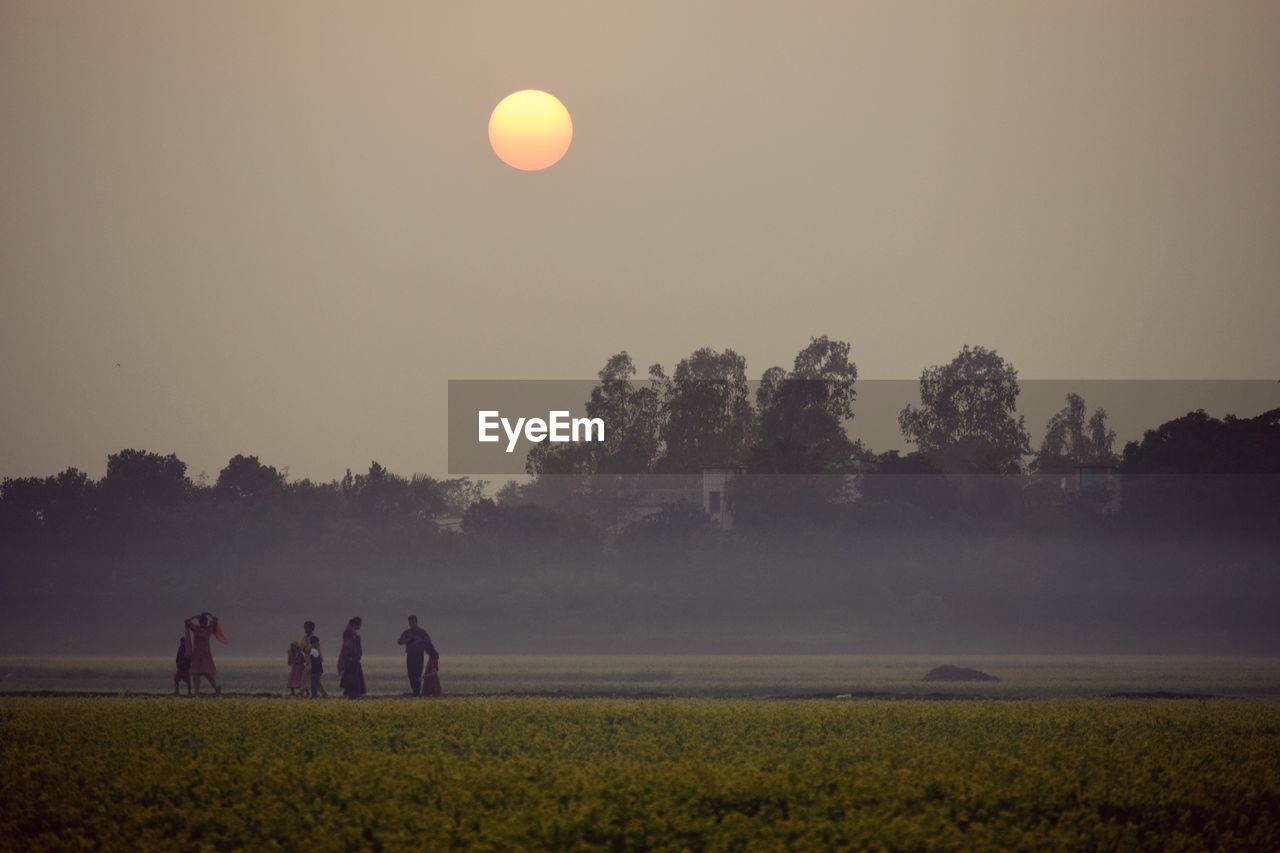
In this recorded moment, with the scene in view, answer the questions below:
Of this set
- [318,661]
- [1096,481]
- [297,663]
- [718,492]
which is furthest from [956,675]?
[718,492]

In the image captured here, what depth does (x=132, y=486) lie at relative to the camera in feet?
367

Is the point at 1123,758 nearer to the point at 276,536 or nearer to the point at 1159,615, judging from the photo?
the point at 1159,615

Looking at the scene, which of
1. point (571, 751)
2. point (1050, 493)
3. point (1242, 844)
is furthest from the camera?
point (1050, 493)

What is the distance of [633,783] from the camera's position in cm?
1912

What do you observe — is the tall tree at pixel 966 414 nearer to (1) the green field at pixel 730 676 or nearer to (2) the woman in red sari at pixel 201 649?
(1) the green field at pixel 730 676

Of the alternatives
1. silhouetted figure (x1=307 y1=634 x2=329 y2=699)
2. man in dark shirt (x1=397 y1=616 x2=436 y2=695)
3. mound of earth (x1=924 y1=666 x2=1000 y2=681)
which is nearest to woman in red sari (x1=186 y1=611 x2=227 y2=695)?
silhouetted figure (x1=307 y1=634 x2=329 y2=699)

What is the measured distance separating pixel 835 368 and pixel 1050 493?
2033 centimetres

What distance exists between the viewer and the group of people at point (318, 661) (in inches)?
1578

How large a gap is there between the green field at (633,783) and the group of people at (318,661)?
11973mm

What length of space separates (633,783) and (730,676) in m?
45.8

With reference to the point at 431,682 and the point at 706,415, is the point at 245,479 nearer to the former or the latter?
the point at 706,415

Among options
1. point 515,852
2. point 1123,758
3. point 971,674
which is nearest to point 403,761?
point 515,852

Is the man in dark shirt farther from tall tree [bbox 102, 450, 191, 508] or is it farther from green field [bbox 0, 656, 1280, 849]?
tall tree [bbox 102, 450, 191, 508]

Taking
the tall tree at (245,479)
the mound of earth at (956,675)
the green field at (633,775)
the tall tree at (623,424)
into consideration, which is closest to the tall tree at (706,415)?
the tall tree at (623,424)
